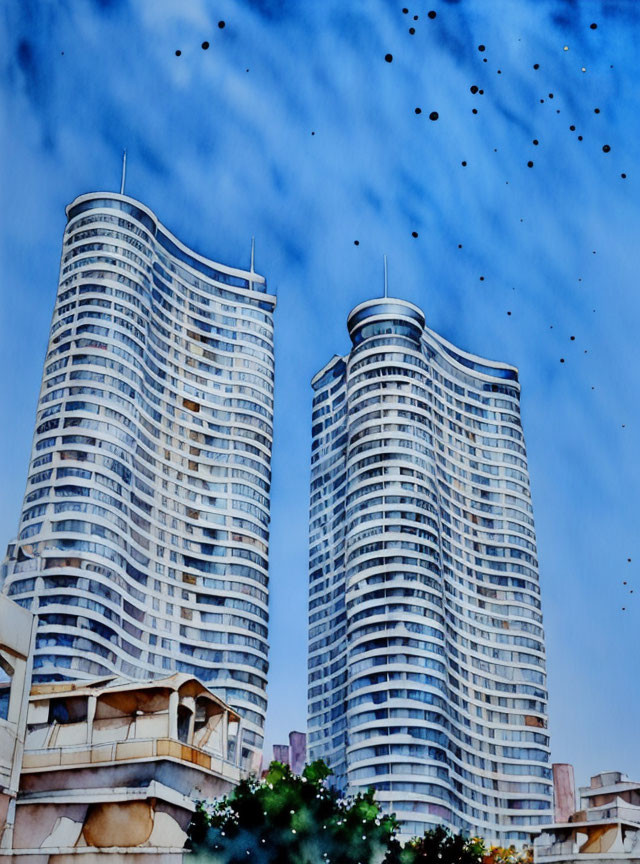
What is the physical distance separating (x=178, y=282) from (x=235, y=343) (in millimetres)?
5839

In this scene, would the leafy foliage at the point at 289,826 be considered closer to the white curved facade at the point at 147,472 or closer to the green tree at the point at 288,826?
the green tree at the point at 288,826

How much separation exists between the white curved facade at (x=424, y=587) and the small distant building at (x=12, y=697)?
2136 inches

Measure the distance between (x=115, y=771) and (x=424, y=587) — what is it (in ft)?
196

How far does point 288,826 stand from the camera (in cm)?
2030

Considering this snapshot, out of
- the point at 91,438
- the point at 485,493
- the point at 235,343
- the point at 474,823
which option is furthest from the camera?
the point at 485,493

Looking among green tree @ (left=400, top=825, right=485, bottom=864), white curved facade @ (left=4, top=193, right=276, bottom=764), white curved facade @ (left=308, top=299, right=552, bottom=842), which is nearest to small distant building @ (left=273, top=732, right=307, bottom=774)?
white curved facade @ (left=308, top=299, right=552, bottom=842)

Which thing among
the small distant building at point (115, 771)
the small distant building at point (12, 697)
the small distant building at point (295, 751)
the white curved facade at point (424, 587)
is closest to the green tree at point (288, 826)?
the small distant building at point (115, 771)

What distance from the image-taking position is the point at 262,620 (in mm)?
74875

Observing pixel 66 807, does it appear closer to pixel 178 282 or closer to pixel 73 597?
pixel 73 597

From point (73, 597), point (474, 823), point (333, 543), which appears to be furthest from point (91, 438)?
point (474, 823)

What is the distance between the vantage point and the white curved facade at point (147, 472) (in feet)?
209

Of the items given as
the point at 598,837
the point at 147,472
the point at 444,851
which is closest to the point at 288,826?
the point at 444,851

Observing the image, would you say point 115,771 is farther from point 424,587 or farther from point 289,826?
point 424,587

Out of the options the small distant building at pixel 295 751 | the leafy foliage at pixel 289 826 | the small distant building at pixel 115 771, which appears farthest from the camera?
the small distant building at pixel 295 751
